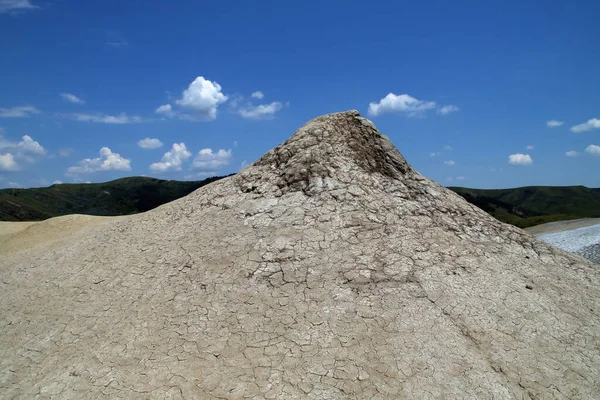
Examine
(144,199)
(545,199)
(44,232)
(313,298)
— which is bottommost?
(313,298)

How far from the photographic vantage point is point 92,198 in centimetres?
9400

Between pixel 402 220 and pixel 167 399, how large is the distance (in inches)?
191

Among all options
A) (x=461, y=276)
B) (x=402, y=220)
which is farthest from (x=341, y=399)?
(x=402, y=220)

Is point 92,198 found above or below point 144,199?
above

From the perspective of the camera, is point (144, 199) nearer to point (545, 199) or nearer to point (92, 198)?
point (92, 198)

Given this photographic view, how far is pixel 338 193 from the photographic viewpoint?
25.6 feet

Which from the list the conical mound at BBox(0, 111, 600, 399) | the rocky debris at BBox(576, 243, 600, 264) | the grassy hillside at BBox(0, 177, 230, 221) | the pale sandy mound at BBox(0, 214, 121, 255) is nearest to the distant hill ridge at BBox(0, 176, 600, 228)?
the grassy hillside at BBox(0, 177, 230, 221)

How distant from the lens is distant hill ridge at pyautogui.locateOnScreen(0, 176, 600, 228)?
243ft

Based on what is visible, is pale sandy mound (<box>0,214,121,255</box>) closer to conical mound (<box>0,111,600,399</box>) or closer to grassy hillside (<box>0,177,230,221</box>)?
conical mound (<box>0,111,600,399</box>)

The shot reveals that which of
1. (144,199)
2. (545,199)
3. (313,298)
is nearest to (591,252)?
(313,298)

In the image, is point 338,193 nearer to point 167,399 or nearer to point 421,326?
point 421,326

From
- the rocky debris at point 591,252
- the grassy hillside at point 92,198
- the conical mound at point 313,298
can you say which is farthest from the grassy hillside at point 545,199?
the conical mound at point 313,298

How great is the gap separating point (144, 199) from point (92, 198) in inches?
535

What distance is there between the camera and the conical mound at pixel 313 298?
17.2 ft
